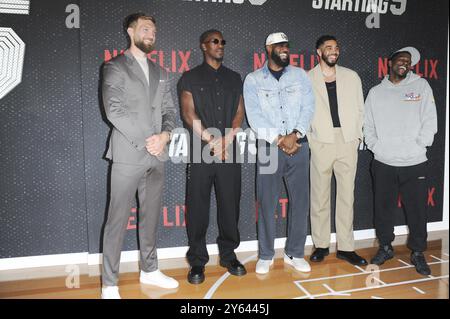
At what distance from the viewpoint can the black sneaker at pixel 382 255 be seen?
3543 millimetres

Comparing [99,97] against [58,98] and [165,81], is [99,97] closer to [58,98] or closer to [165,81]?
[58,98]

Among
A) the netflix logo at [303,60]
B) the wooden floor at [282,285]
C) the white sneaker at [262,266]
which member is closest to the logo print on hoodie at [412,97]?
the netflix logo at [303,60]

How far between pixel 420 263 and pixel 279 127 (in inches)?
68.9

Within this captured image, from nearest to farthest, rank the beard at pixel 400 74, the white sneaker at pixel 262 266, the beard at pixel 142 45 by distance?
1. the beard at pixel 142 45
2. the white sneaker at pixel 262 266
3. the beard at pixel 400 74

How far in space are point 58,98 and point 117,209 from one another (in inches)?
53.5

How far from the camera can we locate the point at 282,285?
3.11 m

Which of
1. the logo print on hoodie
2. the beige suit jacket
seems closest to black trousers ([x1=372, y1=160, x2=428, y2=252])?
the beige suit jacket

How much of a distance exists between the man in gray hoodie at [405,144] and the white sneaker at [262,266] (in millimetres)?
1021

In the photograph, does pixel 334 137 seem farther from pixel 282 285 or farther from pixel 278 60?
pixel 282 285

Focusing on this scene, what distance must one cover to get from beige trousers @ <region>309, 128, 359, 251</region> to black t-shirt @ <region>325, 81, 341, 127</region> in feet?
0.25

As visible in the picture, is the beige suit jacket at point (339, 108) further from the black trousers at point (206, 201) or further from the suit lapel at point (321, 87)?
the black trousers at point (206, 201)

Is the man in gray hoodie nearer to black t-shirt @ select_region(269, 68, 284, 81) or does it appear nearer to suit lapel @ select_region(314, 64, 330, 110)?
suit lapel @ select_region(314, 64, 330, 110)

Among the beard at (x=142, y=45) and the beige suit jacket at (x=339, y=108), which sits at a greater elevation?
the beard at (x=142, y=45)
